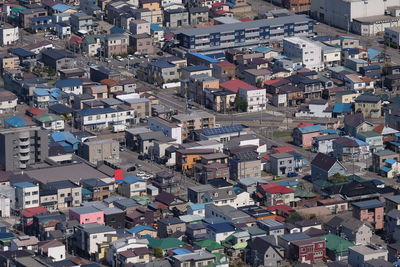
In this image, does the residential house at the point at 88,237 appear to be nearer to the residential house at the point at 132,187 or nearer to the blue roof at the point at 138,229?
the blue roof at the point at 138,229

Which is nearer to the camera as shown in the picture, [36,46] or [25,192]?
[25,192]

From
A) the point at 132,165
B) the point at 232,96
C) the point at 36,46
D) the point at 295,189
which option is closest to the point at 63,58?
the point at 36,46

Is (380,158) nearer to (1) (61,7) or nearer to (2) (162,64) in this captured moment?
(2) (162,64)

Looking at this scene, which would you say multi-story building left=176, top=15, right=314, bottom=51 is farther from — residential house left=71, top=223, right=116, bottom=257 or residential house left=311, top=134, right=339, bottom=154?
residential house left=71, top=223, right=116, bottom=257

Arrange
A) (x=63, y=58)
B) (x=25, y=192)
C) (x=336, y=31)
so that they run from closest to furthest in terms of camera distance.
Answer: (x=25, y=192) < (x=63, y=58) < (x=336, y=31)

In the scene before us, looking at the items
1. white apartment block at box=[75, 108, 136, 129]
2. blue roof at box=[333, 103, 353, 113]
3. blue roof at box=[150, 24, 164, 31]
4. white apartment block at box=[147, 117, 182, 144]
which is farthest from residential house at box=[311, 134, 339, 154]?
blue roof at box=[150, 24, 164, 31]

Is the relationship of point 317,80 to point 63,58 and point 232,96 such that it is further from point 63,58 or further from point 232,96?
point 63,58
